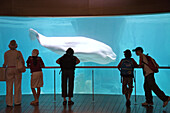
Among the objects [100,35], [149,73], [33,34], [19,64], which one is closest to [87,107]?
[149,73]

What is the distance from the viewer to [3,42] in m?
7.77

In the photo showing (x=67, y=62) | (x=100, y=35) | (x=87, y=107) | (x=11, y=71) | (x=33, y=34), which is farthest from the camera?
(x=33, y=34)

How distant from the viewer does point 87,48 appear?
7.94 metres

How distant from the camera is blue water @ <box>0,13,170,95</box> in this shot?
7434mm

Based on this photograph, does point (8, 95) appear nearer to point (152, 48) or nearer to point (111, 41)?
point (111, 41)

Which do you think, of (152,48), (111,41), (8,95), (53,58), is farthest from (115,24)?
(8,95)

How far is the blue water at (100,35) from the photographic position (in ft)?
24.4

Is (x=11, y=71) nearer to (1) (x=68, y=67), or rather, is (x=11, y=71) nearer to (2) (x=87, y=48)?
(1) (x=68, y=67)

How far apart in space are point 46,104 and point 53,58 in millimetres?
2184

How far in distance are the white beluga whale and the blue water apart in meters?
0.13

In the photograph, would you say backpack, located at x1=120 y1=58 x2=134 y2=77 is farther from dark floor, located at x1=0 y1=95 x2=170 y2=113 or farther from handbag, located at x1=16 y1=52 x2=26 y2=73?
handbag, located at x1=16 y1=52 x2=26 y2=73

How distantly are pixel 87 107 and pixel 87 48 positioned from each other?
2531 millimetres

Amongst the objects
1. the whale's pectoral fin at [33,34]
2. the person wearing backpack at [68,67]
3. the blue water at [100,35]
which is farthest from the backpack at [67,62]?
the whale's pectoral fin at [33,34]

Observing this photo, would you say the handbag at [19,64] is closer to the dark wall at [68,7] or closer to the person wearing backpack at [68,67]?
the person wearing backpack at [68,67]
